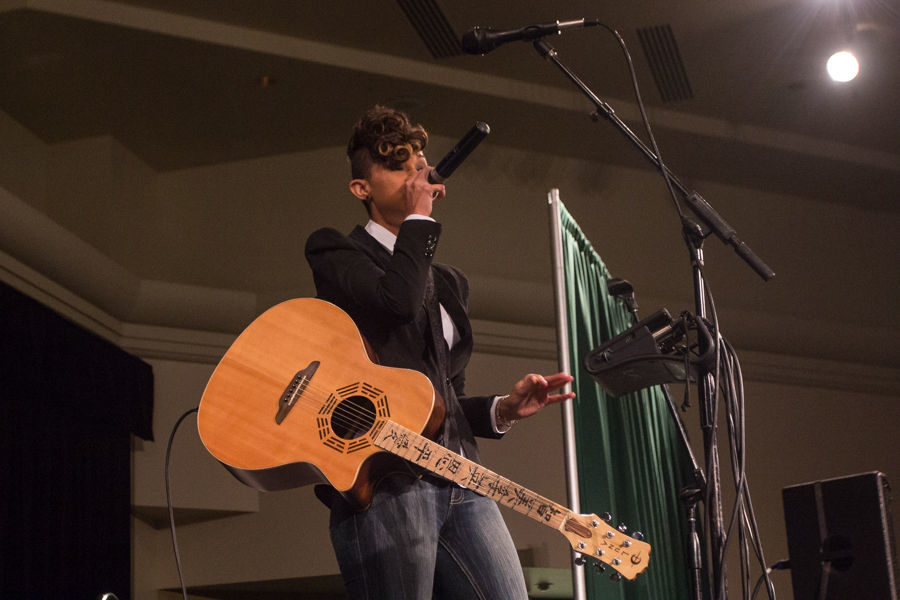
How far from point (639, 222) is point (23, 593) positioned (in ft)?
12.8

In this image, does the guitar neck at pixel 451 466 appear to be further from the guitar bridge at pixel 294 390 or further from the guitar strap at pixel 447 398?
the guitar bridge at pixel 294 390

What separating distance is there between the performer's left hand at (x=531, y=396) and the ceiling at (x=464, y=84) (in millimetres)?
3462

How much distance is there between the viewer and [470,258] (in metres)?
6.09

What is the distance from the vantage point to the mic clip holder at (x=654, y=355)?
2.08m

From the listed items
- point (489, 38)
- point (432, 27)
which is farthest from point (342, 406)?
point (432, 27)

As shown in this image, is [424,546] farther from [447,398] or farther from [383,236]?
[383,236]

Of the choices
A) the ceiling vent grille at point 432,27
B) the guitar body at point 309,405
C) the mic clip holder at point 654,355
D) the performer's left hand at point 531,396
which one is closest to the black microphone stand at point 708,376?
the mic clip holder at point 654,355

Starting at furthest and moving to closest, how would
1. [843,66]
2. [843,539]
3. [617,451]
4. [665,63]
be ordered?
[665,63] → [843,66] → [617,451] → [843,539]

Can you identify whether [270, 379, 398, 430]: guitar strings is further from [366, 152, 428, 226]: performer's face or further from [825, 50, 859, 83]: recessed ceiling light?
[825, 50, 859, 83]: recessed ceiling light

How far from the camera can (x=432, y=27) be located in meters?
5.31

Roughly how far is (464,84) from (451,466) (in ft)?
13.7

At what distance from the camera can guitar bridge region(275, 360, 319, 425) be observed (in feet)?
6.19

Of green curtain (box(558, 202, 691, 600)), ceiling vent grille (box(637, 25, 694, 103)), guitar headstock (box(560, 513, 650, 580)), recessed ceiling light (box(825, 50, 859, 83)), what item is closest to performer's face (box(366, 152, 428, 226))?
guitar headstock (box(560, 513, 650, 580))

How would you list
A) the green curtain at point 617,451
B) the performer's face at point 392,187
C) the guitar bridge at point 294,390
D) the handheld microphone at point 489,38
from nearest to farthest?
the guitar bridge at point 294,390 → the performer's face at point 392,187 → the handheld microphone at point 489,38 → the green curtain at point 617,451
